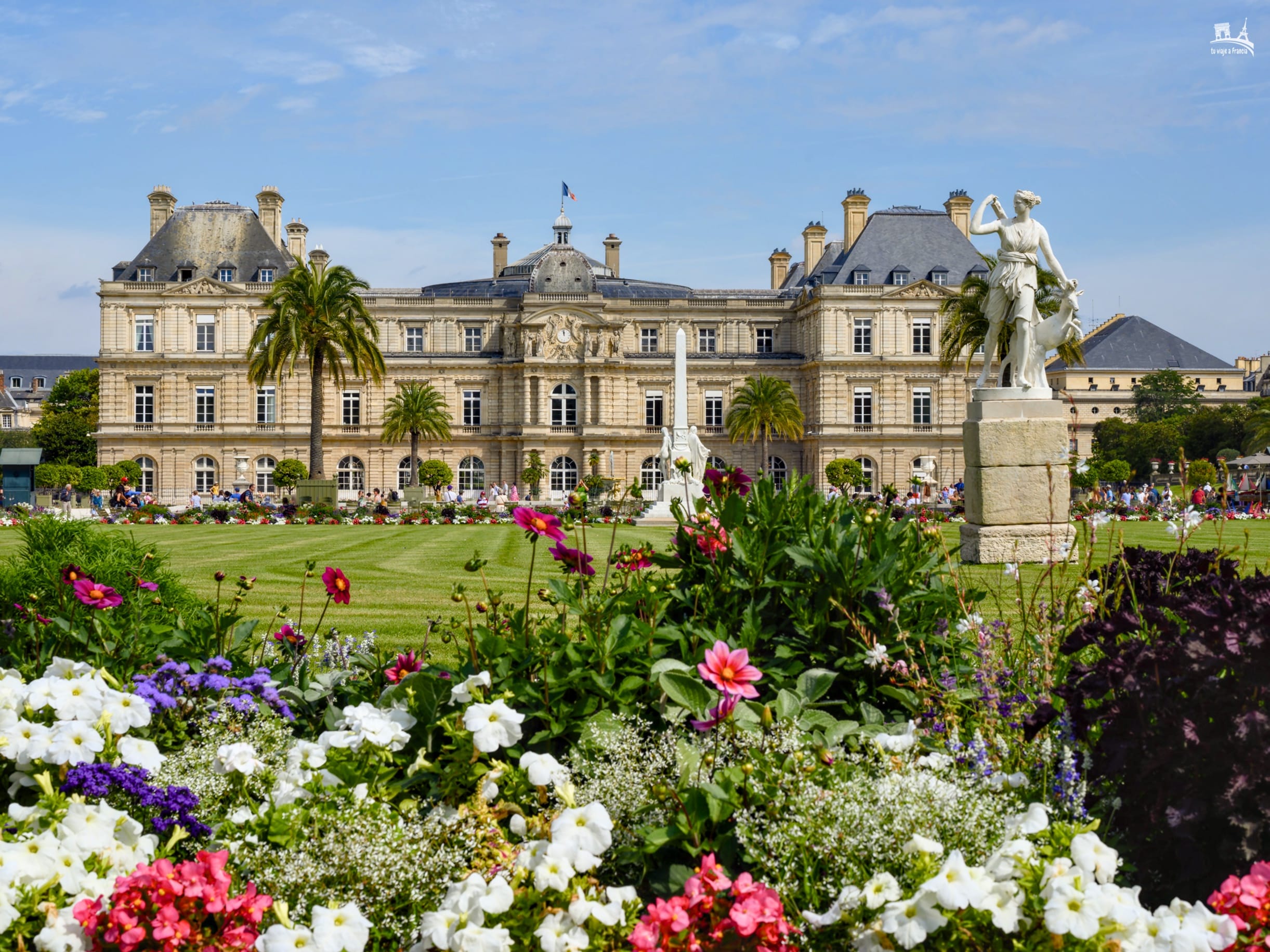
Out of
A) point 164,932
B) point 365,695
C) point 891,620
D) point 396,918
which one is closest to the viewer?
point 164,932

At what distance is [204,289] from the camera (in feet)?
192

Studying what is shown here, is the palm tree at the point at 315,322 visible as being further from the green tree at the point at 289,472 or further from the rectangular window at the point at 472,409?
the rectangular window at the point at 472,409

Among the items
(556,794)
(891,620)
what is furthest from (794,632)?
(556,794)

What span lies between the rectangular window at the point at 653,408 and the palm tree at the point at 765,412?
15.8ft

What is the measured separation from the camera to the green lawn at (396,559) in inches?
429

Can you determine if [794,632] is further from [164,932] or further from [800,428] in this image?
[800,428]

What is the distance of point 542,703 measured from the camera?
13.4ft

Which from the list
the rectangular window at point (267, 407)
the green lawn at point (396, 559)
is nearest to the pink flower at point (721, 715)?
the green lawn at point (396, 559)

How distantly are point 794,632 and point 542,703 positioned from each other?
1253mm

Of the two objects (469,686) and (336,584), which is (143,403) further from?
(469,686)

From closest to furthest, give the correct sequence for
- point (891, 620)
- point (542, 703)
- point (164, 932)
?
1. point (164, 932)
2. point (542, 703)
3. point (891, 620)

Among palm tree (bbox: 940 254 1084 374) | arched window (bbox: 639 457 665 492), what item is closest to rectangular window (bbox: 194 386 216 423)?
arched window (bbox: 639 457 665 492)

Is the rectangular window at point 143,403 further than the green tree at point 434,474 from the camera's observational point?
Yes

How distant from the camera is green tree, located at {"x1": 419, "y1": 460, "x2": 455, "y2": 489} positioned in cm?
5531
